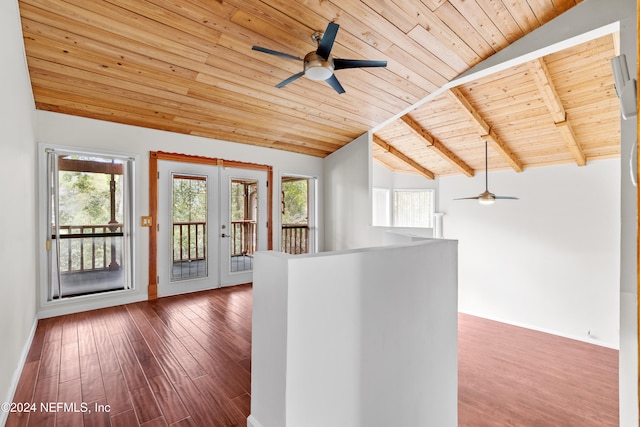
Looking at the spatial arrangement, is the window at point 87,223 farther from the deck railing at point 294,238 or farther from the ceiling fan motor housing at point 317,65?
the deck railing at point 294,238

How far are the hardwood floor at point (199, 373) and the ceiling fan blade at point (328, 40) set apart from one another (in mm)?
2768

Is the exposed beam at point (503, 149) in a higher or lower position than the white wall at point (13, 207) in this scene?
higher

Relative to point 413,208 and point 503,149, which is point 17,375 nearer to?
point 503,149

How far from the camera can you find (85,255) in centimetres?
429

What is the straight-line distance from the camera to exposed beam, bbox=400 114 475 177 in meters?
5.14

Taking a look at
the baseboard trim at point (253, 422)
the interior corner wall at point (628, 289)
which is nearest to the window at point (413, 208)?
the interior corner wall at point (628, 289)

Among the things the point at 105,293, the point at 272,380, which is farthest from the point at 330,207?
the point at 272,380

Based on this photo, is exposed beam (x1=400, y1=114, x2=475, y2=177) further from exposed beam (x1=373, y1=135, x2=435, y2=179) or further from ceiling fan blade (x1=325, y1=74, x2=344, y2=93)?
ceiling fan blade (x1=325, y1=74, x2=344, y2=93)

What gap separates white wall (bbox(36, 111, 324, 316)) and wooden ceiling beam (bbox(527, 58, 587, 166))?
13.5 ft

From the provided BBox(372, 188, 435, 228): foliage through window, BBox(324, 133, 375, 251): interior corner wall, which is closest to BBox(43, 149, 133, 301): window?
BBox(324, 133, 375, 251): interior corner wall


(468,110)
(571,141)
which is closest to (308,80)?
(468,110)

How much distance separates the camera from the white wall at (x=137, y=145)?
339 cm

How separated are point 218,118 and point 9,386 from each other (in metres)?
3.43

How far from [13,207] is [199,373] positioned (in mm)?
1792
